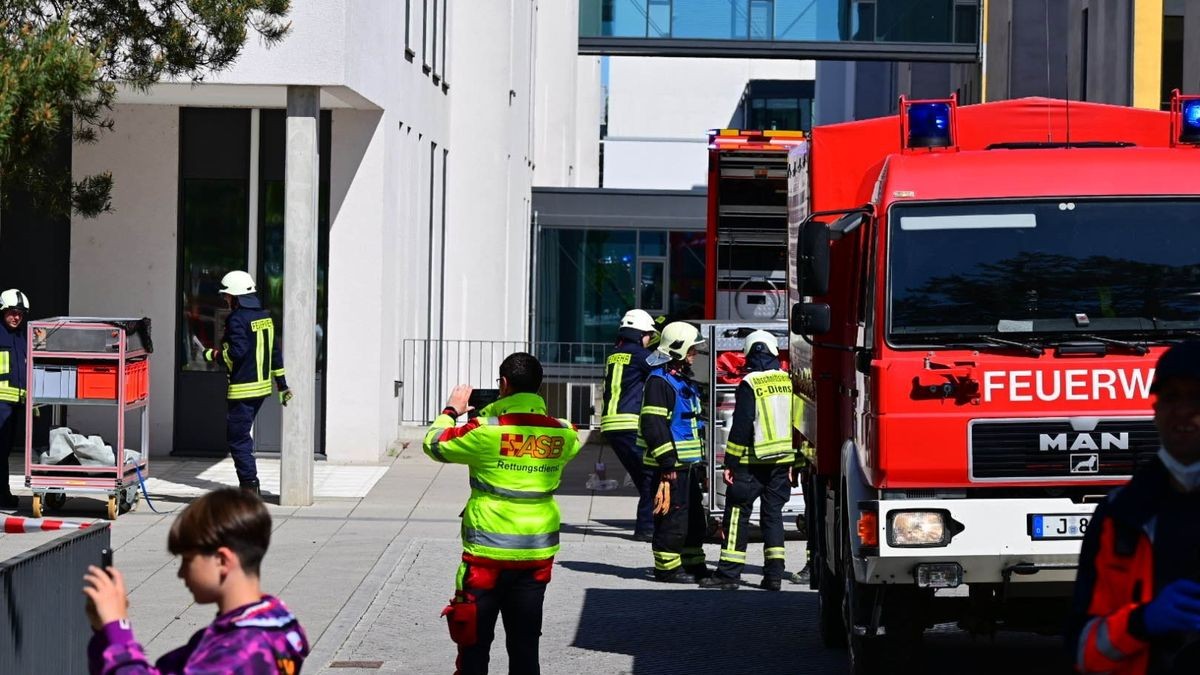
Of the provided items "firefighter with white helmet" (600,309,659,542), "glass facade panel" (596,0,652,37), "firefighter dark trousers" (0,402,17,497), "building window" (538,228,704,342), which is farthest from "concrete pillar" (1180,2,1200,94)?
"firefighter dark trousers" (0,402,17,497)

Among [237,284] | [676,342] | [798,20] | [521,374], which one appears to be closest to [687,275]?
[798,20]

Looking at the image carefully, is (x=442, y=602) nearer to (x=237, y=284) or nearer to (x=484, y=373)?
(x=237, y=284)

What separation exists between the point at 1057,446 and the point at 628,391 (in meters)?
5.86

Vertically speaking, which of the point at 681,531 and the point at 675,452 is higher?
the point at 675,452

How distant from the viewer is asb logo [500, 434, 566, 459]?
7.64 metres

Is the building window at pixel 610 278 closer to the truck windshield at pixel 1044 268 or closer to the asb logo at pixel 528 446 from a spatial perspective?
the truck windshield at pixel 1044 268

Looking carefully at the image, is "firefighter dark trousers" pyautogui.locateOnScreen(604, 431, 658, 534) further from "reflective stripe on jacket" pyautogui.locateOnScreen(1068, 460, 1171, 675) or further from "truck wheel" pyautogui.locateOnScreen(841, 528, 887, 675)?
"reflective stripe on jacket" pyautogui.locateOnScreen(1068, 460, 1171, 675)

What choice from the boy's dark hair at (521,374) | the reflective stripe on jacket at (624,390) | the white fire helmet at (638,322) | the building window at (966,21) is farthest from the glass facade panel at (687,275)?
the boy's dark hair at (521,374)

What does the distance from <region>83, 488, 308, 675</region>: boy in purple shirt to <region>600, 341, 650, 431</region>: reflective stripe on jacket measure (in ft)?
31.6

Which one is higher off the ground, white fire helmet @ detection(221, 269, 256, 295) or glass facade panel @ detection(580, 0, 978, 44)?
glass facade panel @ detection(580, 0, 978, 44)

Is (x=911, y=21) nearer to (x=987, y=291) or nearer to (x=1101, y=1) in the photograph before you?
(x=1101, y=1)

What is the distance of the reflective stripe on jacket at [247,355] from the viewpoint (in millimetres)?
15633

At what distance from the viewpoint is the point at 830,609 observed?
10.3m

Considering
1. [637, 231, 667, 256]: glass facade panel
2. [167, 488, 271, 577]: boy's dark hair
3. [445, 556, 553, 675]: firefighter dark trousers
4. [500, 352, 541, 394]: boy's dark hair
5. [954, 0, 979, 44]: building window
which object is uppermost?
[954, 0, 979, 44]: building window
